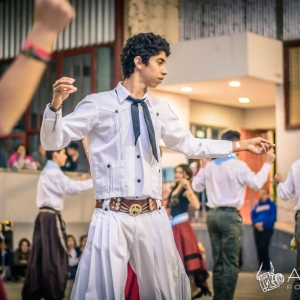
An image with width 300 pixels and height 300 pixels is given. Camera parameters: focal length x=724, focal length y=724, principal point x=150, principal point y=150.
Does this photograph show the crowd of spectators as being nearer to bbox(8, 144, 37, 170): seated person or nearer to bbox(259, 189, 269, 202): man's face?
bbox(8, 144, 37, 170): seated person

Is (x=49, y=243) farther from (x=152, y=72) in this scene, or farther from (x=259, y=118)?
(x=259, y=118)

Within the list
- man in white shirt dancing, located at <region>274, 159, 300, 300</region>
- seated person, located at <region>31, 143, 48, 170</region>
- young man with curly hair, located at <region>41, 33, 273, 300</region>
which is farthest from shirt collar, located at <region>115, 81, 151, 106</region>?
seated person, located at <region>31, 143, 48, 170</region>

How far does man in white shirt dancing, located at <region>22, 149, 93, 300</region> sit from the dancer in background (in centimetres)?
99

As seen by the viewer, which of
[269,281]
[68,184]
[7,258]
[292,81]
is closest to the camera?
[68,184]

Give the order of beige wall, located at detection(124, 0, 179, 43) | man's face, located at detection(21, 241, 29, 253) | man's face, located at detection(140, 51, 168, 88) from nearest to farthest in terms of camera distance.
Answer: man's face, located at detection(140, 51, 168, 88) → man's face, located at detection(21, 241, 29, 253) → beige wall, located at detection(124, 0, 179, 43)

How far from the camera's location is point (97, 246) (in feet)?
11.9

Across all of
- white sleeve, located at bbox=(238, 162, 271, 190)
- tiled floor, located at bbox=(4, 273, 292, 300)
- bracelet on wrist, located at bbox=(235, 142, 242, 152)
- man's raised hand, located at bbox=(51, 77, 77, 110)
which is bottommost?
tiled floor, located at bbox=(4, 273, 292, 300)

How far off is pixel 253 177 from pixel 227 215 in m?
0.43

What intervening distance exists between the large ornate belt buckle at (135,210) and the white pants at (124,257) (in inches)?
0.9

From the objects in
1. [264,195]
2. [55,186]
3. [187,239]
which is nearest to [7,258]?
[55,186]

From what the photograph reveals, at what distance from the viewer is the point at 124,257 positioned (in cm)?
363

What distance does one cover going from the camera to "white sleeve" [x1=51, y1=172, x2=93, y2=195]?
716 cm

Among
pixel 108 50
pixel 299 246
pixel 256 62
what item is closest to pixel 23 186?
pixel 108 50

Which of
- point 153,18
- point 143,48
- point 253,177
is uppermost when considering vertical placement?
point 153,18
